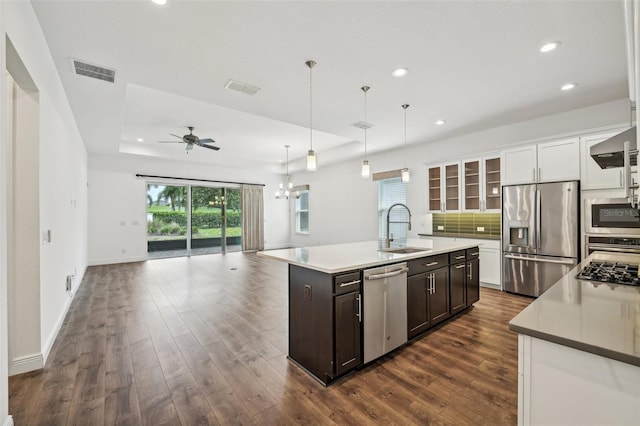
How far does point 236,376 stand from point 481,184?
4802 mm

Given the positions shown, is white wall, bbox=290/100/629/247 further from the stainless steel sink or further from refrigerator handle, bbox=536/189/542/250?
the stainless steel sink

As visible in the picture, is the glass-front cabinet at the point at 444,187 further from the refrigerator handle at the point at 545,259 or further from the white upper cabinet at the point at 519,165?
the refrigerator handle at the point at 545,259

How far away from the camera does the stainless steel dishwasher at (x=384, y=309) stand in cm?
231

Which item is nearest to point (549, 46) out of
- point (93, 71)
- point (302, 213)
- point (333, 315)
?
point (333, 315)

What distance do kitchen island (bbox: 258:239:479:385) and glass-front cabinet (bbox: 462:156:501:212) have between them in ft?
8.53

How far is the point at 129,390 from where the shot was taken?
82.5 inches

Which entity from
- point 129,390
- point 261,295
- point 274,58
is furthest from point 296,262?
point 261,295

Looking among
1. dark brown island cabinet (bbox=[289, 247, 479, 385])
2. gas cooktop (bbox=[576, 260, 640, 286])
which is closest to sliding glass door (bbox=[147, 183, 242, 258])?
dark brown island cabinet (bbox=[289, 247, 479, 385])

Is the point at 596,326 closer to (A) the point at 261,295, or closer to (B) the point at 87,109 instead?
(A) the point at 261,295

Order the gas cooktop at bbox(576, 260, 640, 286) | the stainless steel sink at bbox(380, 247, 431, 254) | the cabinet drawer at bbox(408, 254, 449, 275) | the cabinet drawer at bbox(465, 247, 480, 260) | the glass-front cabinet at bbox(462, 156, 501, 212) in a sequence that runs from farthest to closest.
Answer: the glass-front cabinet at bbox(462, 156, 501, 212) < the cabinet drawer at bbox(465, 247, 480, 260) < the stainless steel sink at bbox(380, 247, 431, 254) < the cabinet drawer at bbox(408, 254, 449, 275) < the gas cooktop at bbox(576, 260, 640, 286)

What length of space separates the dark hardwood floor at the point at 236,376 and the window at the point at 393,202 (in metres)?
3.11

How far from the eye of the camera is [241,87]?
132 inches

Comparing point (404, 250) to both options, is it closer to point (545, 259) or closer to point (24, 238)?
point (545, 259)

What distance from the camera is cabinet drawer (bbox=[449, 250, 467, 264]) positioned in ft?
10.9
